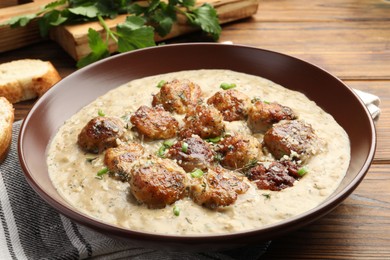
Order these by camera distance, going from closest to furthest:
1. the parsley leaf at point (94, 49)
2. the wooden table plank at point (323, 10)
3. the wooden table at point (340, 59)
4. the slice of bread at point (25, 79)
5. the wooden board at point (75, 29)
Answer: the wooden table at point (340, 59) < the slice of bread at point (25, 79) < the parsley leaf at point (94, 49) < the wooden board at point (75, 29) < the wooden table plank at point (323, 10)

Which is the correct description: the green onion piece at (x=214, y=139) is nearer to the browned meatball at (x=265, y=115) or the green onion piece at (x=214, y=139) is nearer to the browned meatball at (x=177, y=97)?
the browned meatball at (x=265, y=115)

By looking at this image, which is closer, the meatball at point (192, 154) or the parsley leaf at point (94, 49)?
the meatball at point (192, 154)

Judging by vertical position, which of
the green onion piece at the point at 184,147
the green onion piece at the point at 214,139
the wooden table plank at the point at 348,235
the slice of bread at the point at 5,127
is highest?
the green onion piece at the point at 184,147

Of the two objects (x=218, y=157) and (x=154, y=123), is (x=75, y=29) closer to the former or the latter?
(x=154, y=123)

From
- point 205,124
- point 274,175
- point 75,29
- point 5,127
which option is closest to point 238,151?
point 274,175

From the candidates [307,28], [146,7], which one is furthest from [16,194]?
[307,28]

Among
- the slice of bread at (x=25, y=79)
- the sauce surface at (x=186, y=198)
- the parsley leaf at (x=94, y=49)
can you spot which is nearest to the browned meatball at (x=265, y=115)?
the sauce surface at (x=186, y=198)
